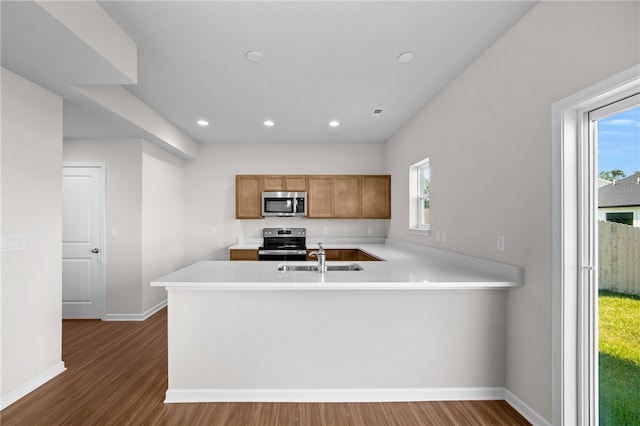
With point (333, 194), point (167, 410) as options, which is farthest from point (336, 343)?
point (333, 194)

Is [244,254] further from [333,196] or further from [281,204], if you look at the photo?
[333,196]

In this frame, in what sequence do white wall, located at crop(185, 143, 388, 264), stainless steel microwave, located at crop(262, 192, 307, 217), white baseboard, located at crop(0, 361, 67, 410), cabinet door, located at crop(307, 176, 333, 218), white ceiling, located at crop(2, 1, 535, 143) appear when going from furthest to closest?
1. white wall, located at crop(185, 143, 388, 264)
2. cabinet door, located at crop(307, 176, 333, 218)
3. stainless steel microwave, located at crop(262, 192, 307, 217)
4. white baseboard, located at crop(0, 361, 67, 410)
5. white ceiling, located at crop(2, 1, 535, 143)

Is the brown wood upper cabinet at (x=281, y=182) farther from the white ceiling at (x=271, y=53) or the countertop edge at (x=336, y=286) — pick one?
the countertop edge at (x=336, y=286)

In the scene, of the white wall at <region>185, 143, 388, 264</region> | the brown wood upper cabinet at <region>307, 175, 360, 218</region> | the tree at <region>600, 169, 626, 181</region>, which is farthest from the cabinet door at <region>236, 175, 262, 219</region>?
the tree at <region>600, 169, 626, 181</region>

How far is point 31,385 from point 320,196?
3.84 m

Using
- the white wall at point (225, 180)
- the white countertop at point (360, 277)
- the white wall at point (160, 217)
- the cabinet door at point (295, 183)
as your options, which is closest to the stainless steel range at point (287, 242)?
the white wall at point (225, 180)

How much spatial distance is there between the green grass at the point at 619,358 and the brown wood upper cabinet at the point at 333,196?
3.58 meters

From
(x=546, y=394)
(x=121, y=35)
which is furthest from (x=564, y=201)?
(x=121, y=35)

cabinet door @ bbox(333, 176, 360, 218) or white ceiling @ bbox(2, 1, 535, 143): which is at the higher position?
white ceiling @ bbox(2, 1, 535, 143)

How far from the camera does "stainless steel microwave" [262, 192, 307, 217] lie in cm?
488

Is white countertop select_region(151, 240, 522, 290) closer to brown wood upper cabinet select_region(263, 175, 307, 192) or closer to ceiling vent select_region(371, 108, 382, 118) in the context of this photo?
ceiling vent select_region(371, 108, 382, 118)

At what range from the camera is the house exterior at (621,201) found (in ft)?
4.69

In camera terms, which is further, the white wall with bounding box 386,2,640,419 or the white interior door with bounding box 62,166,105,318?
the white interior door with bounding box 62,166,105,318

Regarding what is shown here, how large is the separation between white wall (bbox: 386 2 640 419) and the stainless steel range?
251cm
